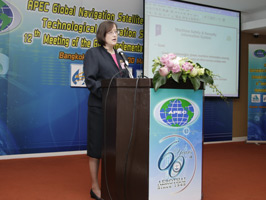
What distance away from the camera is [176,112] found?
74.8 inches

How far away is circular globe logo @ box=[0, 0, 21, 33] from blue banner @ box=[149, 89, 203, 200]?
316cm

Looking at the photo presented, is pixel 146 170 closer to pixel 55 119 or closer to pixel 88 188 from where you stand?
pixel 88 188

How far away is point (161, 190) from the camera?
1.84 meters

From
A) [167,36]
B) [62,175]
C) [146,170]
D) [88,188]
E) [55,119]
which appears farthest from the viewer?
[167,36]

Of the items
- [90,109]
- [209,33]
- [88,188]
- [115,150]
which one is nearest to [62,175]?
[88,188]

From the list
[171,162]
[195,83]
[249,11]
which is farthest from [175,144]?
[249,11]

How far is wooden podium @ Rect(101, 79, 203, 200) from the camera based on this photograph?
5.96ft

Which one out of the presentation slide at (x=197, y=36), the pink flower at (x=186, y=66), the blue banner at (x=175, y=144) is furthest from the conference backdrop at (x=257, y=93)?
the pink flower at (x=186, y=66)

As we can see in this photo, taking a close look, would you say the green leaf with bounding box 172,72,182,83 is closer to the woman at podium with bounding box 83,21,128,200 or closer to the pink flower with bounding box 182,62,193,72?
the pink flower with bounding box 182,62,193,72

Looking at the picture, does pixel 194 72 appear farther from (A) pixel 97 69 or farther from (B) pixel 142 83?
(A) pixel 97 69

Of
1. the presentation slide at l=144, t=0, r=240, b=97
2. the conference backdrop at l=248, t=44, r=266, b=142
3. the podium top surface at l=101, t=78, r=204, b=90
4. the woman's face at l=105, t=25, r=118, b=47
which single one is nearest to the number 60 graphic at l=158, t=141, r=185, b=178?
the podium top surface at l=101, t=78, r=204, b=90

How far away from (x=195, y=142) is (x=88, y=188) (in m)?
1.27

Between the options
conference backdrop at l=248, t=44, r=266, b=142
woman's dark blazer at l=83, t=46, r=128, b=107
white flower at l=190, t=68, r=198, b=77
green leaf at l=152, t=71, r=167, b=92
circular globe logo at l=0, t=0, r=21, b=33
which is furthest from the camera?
conference backdrop at l=248, t=44, r=266, b=142

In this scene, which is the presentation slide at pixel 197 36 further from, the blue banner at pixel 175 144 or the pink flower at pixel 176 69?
the pink flower at pixel 176 69
